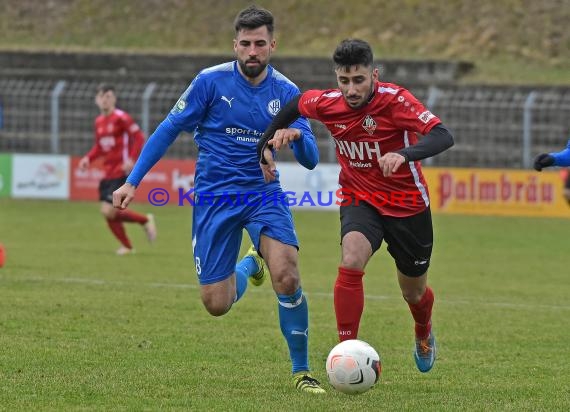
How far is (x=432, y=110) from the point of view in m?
24.8

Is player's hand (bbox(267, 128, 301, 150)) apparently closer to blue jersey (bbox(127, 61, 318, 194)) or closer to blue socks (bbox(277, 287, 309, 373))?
blue jersey (bbox(127, 61, 318, 194))

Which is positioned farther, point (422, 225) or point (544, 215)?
point (544, 215)

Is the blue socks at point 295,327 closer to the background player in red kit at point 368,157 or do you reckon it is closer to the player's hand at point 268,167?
the background player in red kit at point 368,157

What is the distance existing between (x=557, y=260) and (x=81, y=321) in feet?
29.5

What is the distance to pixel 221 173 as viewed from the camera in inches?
300

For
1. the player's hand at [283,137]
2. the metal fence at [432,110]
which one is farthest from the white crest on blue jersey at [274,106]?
the metal fence at [432,110]

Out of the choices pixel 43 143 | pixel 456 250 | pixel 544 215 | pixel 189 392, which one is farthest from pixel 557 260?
pixel 43 143

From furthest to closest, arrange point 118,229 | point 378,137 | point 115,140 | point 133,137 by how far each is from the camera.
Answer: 1. point 115,140
2. point 118,229
3. point 133,137
4. point 378,137

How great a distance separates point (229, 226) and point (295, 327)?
2.59ft

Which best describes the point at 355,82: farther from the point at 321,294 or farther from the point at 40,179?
the point at 40,179

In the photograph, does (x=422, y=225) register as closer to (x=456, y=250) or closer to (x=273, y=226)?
(x=273, y=226)

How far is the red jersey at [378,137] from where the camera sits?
7273mm

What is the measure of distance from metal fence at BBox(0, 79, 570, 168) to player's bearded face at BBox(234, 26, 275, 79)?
1691 cm

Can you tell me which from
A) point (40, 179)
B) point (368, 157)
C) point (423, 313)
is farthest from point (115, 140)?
point (368, 157)
